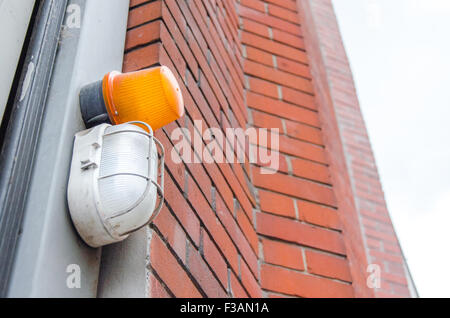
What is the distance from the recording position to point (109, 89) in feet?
2.83

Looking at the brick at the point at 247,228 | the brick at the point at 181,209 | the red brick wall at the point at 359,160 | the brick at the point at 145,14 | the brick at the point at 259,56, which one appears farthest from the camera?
the red brick wall at the point at 359,160

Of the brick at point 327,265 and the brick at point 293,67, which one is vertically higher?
the brick at point 293,67

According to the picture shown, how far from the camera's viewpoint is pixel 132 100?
86cm

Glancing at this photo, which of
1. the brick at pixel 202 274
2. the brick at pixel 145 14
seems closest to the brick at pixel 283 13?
the brick at pixel 145 14

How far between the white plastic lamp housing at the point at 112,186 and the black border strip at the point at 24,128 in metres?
0.07

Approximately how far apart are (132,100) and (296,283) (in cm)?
79

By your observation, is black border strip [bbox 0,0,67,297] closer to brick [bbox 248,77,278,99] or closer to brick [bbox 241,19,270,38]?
brick [bbox 248,77,278,99]

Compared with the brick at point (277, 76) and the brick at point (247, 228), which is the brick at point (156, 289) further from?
the brick at point (277, 76)

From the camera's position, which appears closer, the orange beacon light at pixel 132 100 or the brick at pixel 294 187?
the orange beacon light at pixel 132 100

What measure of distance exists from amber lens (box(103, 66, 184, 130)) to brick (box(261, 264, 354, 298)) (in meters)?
0.69

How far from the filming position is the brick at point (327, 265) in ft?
4.85

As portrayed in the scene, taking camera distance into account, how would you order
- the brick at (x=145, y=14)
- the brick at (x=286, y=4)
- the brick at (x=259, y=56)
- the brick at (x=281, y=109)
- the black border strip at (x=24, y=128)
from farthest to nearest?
the brick at (x=286, y=4) < the brick at (x=259, y=56) < the brick at (x=281, y=109) < the brick at (x=145, y=14) < the black border strip at (x=24, y=128)
